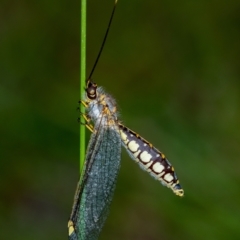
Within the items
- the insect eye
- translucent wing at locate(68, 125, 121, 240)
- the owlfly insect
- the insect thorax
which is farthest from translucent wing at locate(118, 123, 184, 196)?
the insect eye

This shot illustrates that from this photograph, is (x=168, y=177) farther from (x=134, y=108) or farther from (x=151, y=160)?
(x=134, y=108)

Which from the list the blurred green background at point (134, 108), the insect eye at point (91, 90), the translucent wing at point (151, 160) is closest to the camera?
the insect eye at point (91, 90)

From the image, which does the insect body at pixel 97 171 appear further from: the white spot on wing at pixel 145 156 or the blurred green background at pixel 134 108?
the blurred green background at pixel 134 108

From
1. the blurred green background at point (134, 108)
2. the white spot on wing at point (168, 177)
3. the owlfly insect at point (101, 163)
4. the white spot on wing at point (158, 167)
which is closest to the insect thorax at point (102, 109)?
the owlfly insect at point (101, 163)

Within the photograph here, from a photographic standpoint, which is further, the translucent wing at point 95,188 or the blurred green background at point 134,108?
the blurred green background at point 134,108
